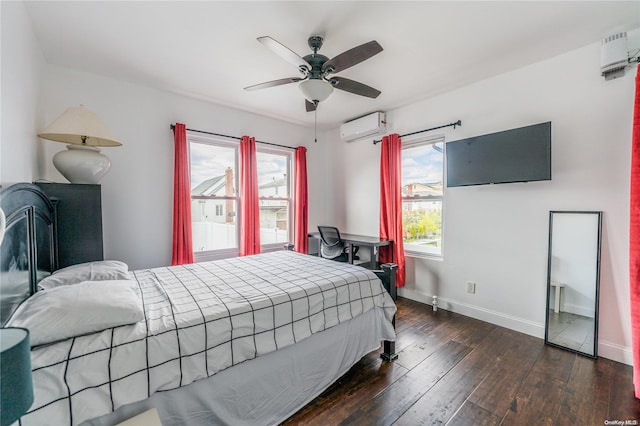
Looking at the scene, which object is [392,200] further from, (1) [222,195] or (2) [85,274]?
(2) [85,274]

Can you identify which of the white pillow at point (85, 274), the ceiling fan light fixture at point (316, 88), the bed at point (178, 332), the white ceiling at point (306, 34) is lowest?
the bed at point (178, 332)

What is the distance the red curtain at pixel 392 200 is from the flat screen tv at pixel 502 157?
683mm

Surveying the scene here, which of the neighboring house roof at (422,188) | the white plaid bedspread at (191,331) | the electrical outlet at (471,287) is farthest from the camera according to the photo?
the neighboring house roof at (422,188)

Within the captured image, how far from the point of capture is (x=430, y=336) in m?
2.58

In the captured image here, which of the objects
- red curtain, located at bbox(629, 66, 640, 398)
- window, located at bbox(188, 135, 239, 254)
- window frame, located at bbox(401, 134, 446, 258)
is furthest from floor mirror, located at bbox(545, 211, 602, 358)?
window, located at bbox(188, 135, 239, 254)

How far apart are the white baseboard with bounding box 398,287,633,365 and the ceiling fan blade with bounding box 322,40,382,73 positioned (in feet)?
9.42

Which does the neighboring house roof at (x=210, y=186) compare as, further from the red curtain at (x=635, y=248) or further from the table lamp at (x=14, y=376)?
the red curtain at (x=635, y=248)

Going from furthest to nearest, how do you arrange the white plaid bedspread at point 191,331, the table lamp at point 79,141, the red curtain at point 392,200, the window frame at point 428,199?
the red curtain at point 392,200 → the window frame at point 428,199 → the table lamp at point 79,141 → the white plaid bedspread at point 191,331

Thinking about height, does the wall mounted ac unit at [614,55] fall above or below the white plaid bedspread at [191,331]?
above

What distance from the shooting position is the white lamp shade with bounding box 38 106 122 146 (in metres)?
1.92

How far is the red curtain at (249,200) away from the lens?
3643 mm

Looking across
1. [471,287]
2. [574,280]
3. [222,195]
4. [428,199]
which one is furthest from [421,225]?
[222,195]

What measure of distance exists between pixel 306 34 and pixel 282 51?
425 mm

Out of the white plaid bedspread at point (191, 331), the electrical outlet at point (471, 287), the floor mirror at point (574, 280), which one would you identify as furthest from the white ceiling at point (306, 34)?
the electrical outlet at point (471, 287)
